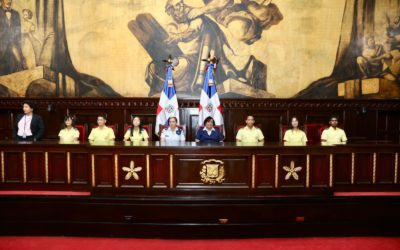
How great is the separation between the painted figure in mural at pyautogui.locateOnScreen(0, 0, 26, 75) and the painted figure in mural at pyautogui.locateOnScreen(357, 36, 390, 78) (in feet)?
29.5

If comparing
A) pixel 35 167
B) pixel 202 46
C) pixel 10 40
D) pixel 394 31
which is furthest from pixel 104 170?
pixel 394 31

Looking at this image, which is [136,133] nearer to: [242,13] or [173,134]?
[173,134]

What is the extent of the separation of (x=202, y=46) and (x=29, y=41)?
457 centimetres

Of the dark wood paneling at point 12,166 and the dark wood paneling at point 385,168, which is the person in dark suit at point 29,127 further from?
the dark wood paneling at point 385,168

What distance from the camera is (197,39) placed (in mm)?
7996

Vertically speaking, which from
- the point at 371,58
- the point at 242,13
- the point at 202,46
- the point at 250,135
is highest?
the point at 242,13

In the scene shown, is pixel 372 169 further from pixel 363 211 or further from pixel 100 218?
pixel 100 218

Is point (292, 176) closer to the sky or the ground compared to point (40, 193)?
closer to the sky

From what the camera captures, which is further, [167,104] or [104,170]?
[167,104]

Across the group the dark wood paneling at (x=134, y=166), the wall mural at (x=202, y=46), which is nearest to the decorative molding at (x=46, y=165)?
the dark wood paneling at (x=134, y=166)

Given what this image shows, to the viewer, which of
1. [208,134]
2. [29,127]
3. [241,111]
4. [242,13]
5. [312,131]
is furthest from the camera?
[241,111]

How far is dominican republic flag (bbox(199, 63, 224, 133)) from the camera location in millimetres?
7621

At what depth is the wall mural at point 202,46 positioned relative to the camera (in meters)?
7.98

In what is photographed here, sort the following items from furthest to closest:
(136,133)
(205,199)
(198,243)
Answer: (136,133) < (205,199) < (198,243)
